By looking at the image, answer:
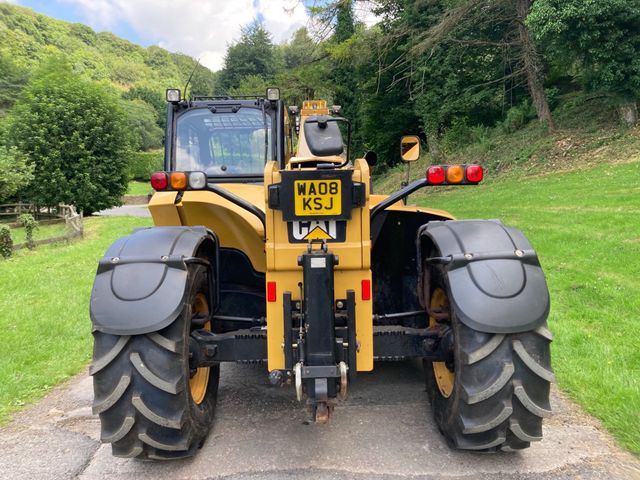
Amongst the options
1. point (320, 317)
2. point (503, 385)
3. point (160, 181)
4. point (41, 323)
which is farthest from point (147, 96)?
point (503, 385)

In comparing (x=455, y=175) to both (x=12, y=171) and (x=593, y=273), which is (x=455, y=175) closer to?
(x=593, y=273)

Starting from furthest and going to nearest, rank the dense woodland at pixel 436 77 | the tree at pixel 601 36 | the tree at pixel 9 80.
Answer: the tree at pixel 9 80, the dense woodland at pixel 436 77, the tree at pixel 601 36

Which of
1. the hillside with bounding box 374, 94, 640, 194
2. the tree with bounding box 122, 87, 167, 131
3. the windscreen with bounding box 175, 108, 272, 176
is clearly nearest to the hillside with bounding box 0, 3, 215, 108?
the tree with bounding box 122, 87, 167, 131

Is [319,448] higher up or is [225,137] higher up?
[225,137]

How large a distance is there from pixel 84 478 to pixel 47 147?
26926 mm

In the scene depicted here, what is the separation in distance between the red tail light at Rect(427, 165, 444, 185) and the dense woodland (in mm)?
12476

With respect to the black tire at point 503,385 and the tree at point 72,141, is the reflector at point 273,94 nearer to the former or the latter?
the black tire at point 503,385

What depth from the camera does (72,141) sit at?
26.9 meters

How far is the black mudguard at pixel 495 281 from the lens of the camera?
110 inches

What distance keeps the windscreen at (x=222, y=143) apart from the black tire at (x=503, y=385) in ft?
9.84

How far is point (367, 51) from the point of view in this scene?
27875 mm

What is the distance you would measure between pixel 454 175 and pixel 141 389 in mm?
2075

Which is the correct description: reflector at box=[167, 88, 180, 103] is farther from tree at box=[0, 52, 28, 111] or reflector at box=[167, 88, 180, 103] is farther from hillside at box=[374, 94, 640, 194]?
tree at box=[0, 52, 28, 111]

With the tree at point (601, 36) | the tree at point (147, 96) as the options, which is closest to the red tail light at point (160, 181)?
the tree at point (601, 36)
